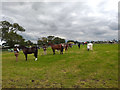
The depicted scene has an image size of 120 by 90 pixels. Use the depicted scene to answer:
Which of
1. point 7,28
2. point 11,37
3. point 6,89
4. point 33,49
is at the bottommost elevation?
point 6,89

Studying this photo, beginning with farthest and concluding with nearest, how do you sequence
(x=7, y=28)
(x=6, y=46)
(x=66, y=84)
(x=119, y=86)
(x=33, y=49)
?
(x=6, y=46)
(x=7, y=28)
(x=33, y=49)
(x=66, y=84)
(x=119, y=86)

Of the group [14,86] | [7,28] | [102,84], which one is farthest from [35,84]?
[7,28]

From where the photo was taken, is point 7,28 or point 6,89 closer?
point 6,89

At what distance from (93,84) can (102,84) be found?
1.18 feet

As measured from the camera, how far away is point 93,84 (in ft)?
10.1

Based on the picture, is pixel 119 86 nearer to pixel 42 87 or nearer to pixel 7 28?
pixel 42 87

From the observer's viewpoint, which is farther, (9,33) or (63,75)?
(9,33)

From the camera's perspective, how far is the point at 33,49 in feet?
27.7

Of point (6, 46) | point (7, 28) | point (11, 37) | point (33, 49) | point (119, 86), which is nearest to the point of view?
point (119, 86)

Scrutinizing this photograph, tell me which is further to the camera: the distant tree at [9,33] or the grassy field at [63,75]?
the distant tree at [9,33]

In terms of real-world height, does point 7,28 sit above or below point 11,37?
above

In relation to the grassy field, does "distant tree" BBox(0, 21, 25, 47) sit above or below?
above

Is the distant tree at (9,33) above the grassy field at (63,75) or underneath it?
above

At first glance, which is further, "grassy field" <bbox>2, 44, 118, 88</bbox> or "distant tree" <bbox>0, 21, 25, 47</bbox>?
"distant tree" <bbox>0, 21, 25, 47</bbox>
